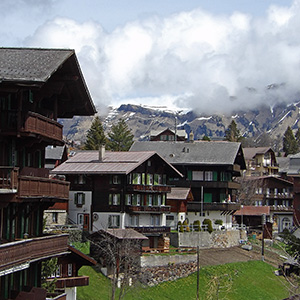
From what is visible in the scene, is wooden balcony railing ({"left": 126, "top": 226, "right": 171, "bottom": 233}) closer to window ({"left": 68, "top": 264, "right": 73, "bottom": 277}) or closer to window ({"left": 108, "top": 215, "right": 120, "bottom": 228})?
window ({"left": 108, "top": 215, "right": 120, "bottom": 228})

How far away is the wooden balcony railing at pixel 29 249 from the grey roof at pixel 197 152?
Result: 188ft

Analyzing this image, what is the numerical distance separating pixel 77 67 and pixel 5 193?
298 inches

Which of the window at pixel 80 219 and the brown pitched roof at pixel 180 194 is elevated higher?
the brown pitched roof at pixel 180 194

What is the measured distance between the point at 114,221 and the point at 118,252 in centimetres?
1115

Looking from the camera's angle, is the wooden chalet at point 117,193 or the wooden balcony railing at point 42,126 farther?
the wooden chalet at point 117,193

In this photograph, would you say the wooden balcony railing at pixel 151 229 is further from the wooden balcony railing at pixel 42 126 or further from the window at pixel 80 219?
the wooden balcony railing at pixel 42 126

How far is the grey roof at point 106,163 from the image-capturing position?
77562 mm

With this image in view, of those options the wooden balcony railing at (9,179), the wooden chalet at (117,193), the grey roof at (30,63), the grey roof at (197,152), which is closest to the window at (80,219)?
the wooden chalet at (117,193)

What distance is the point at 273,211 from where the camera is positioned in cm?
12650

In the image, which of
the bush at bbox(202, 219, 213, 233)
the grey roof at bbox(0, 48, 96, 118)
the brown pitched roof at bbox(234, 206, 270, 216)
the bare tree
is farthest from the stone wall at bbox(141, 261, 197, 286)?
the brown pitched roof at bbox(234, 206, 270, 216)

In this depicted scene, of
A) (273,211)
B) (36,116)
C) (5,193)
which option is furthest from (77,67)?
(273,211)

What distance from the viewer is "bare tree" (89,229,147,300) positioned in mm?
66125

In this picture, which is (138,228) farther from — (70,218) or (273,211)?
(273,211)

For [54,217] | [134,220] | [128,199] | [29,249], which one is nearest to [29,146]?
[29,249]
